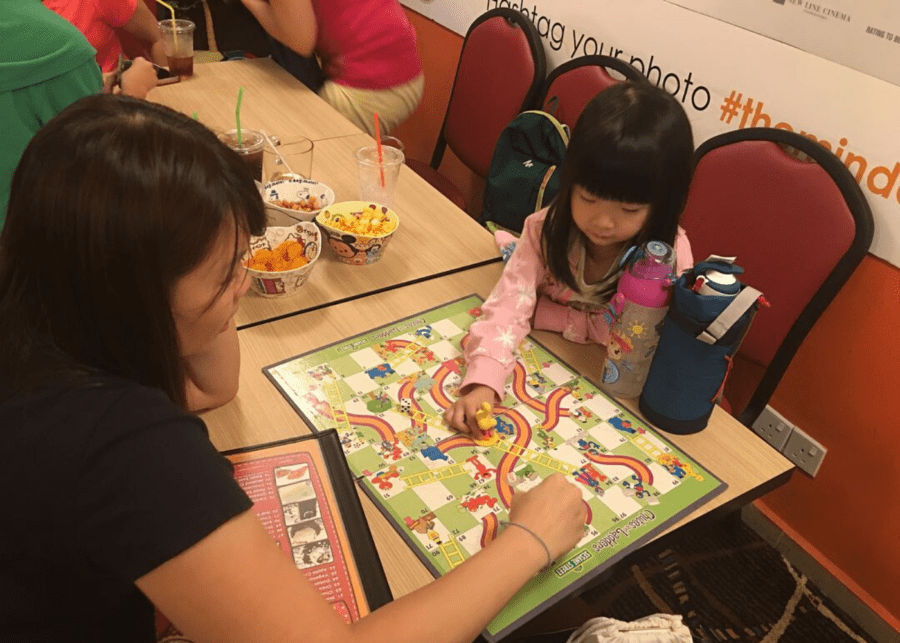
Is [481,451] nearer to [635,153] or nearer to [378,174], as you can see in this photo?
[635,153]

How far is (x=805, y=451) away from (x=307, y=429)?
1.40 meters

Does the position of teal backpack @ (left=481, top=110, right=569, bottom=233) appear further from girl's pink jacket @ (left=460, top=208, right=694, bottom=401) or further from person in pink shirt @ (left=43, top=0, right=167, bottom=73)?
person in pink shirt @ (left=43, top=0, right=167, bottom=73)

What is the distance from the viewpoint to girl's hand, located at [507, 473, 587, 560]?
84cm

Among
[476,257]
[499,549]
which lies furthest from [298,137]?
[499,549]

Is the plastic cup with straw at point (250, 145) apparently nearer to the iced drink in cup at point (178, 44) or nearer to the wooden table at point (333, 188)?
the wooden table at point (333, 188)

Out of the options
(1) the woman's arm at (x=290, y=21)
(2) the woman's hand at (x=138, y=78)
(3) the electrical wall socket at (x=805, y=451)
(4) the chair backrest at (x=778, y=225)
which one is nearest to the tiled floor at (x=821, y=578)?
(3) the electrical wall socket at (x=805, y=451)

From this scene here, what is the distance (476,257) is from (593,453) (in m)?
0.58

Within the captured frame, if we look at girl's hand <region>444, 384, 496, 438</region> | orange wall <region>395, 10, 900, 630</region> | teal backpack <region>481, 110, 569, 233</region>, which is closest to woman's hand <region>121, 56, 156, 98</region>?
teal backpack <region>481, 110, 569, 233</region>

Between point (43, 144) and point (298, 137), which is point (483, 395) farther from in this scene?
point (298, 137)

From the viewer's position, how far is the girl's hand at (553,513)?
84 centimetres

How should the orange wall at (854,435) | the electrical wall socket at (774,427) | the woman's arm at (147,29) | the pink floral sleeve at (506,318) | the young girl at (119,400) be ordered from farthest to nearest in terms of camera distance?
1. the woman's arm at (147,29)
2. the electrical wall socket at (774,427)
3. the orange wall at (854,435)
4. the pink floral sleeve at (506,318)
5. the young girl at (119,400)

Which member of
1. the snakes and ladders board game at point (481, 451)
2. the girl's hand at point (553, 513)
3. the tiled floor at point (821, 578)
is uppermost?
the girl's hand at point (553, 513)

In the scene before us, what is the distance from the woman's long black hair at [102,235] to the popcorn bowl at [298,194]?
783mm

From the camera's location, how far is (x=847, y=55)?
60.1 inches
